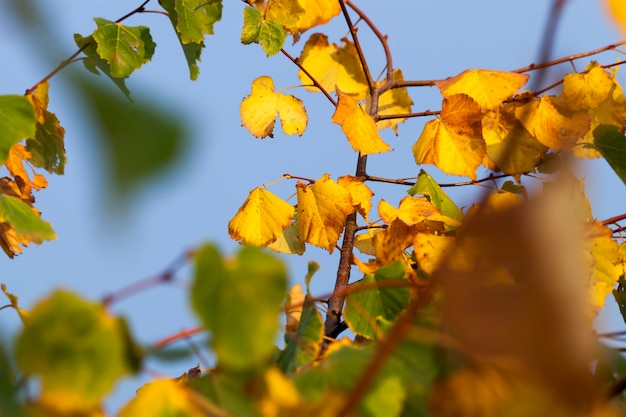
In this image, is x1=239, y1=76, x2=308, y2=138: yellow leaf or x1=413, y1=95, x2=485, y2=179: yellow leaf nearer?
x1=413, y1=95, x2=485, y2=179: yellow leaf

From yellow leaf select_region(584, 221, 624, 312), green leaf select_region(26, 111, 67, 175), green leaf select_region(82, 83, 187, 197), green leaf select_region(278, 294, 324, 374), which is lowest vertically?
yellow leaf select_region(584, 221, 624, 312)

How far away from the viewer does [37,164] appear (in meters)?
0.90

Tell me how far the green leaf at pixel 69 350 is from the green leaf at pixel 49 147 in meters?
0.63

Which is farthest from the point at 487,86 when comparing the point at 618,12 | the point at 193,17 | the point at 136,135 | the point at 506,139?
the point at 136,135

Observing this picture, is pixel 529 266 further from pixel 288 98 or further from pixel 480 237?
pixel 288 98

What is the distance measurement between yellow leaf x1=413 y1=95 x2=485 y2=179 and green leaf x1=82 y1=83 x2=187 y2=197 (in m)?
0.76

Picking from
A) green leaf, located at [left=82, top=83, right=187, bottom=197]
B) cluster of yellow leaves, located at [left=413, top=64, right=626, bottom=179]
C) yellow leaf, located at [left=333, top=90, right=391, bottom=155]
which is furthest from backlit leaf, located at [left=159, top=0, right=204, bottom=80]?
green leaf, located at [left=82, top=83, right=187, bottom=197]

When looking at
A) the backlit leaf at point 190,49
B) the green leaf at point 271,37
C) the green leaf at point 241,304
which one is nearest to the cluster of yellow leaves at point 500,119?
the green leaf at point 271,37

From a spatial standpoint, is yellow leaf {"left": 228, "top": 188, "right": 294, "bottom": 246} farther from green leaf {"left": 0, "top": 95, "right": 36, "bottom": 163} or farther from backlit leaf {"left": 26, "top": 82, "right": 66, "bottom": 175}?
green leaf {"left": 0, "top": 95, "right": 36, "bottom": 163}

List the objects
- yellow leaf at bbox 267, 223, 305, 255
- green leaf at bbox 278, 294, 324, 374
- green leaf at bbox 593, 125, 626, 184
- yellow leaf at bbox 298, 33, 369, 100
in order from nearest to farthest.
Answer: green leaf at bbox 278, 294, 324, 374, green leaf at bbox 593, 125, 626, 184, yellow leaf at bbox 267, 223, 305, 255, yellow leaf at bbox 298, 33, 369, 100

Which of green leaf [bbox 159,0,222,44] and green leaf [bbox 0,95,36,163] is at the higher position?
green leaf [bbox 159,0,222,44]

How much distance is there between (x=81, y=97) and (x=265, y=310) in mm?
156

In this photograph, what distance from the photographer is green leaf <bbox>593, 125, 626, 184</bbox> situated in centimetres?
84

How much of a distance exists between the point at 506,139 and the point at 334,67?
1.12 feet
